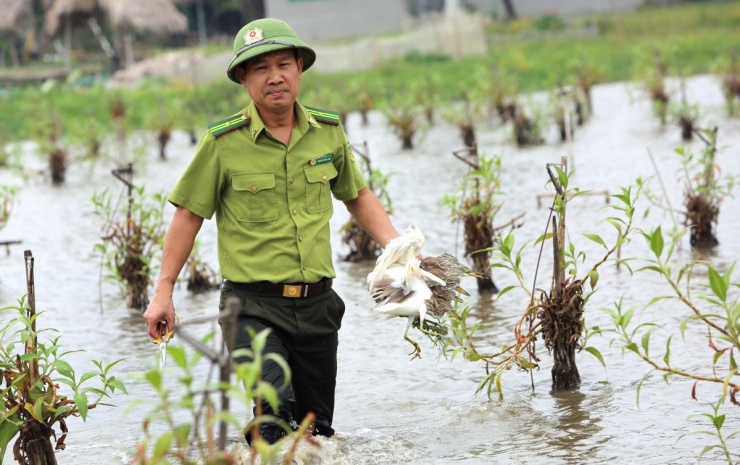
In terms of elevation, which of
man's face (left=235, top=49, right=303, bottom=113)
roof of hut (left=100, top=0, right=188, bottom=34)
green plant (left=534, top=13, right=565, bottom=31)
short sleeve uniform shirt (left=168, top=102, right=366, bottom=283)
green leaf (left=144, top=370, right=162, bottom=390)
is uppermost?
roof of hut (left=100, top=0, right=188, bottom=34)

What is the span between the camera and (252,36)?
3.88 m

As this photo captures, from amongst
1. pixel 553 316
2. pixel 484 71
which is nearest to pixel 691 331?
pixel 553 316

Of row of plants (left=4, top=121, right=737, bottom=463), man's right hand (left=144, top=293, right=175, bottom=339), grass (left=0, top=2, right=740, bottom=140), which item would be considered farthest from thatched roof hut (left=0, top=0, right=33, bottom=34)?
man's right hand (left=144, top=293, right=175, bottom=339)

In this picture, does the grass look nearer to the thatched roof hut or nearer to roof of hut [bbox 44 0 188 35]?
roof of hut [bbox 44 0 188 35]

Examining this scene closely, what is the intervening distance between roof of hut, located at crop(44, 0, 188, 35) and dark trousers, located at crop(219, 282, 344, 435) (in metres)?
30.2

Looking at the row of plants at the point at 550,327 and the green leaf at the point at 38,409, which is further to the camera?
the green leaf at the point at 38,409

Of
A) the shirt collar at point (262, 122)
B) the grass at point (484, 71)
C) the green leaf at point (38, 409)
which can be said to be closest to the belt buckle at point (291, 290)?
the shirt collar at point (262, 122)

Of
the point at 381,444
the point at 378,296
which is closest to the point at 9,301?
the point at 381,444

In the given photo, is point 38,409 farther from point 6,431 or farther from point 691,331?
point 691,331

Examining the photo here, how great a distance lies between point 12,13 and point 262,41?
3296 centimetres

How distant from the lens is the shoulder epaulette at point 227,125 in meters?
3.95

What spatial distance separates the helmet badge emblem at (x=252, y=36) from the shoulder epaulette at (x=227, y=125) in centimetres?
26

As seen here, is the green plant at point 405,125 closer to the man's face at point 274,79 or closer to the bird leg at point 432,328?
the bird leg at point 432,328

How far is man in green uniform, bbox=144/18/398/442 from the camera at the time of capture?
12.8ft
